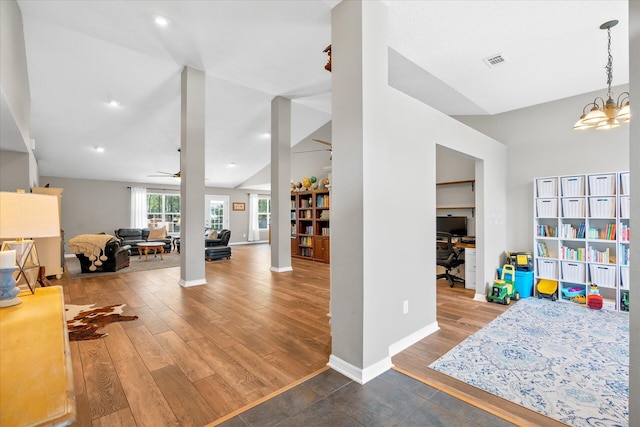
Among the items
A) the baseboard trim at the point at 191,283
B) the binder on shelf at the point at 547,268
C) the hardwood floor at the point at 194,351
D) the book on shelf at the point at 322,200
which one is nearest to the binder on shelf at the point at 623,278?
the binder on shelf at the point at 547,268

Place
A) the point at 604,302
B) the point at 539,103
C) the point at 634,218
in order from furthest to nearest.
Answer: the point at 539,103, the point at 604,302, the point at 634,218

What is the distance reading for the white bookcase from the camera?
3.70 m

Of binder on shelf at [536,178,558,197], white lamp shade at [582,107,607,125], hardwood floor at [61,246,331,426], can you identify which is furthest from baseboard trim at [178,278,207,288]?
binder on shelf at [536,178,558,197]

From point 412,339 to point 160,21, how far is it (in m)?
4.53

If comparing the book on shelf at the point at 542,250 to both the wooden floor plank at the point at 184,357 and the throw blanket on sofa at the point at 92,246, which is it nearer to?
the wooden floor plank at the point at 184,357

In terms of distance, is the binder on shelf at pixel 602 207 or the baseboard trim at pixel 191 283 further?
the baseboard trim at pixel 191 283

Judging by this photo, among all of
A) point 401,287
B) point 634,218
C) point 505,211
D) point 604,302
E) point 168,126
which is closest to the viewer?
point 634,218

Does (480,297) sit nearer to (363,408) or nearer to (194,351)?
(363,408)

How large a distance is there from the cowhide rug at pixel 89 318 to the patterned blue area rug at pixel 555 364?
3.20 metres

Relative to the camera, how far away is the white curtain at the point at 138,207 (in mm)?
9625

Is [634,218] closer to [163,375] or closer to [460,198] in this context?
[163,375]

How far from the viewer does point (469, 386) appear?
6.69 ft

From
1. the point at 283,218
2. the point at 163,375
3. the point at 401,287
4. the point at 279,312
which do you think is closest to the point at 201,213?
the point at 283,218

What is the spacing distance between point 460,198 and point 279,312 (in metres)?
3.78
